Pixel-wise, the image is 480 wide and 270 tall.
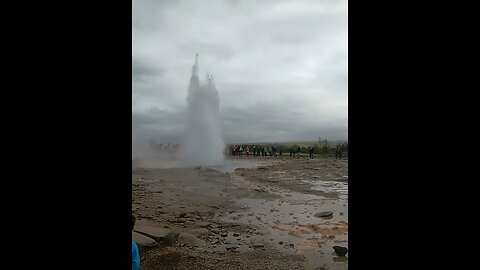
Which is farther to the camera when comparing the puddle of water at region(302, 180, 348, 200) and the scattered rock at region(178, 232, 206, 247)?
the puddle of water at region(302, 180, 348, 200)

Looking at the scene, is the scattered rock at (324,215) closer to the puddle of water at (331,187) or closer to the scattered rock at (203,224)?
the puddle of water at (331,187)

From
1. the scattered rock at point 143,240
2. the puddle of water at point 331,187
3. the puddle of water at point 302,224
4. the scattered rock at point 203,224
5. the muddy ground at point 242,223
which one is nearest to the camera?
the muddy ground at point 242,223

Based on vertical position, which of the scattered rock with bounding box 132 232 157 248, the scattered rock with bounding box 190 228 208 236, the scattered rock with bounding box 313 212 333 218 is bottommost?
the scattered rock with bounding box 190 228 208 236

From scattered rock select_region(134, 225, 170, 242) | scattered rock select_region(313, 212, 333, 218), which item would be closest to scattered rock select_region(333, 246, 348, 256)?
scattered rock select_region(313, 212, 333, 218)

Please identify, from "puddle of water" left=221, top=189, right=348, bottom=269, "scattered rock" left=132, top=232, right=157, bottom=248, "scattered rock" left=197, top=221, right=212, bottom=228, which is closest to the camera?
"scattered rock" left=132, top=232, right=157, bottom=248

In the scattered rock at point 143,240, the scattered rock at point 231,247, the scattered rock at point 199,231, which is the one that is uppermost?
the scattered rock at point 143,240

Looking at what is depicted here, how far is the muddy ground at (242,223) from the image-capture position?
519cm

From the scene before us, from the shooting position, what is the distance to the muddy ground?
17.0ft

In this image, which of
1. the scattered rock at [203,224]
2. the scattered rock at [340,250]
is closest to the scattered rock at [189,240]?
the scattered rock at [203,224]

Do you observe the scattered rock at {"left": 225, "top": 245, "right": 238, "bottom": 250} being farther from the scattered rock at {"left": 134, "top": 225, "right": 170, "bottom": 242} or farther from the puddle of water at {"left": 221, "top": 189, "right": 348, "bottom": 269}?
the scattered rock at {"left": 134, "top": 225, "right": 170, "bottom": 242}
